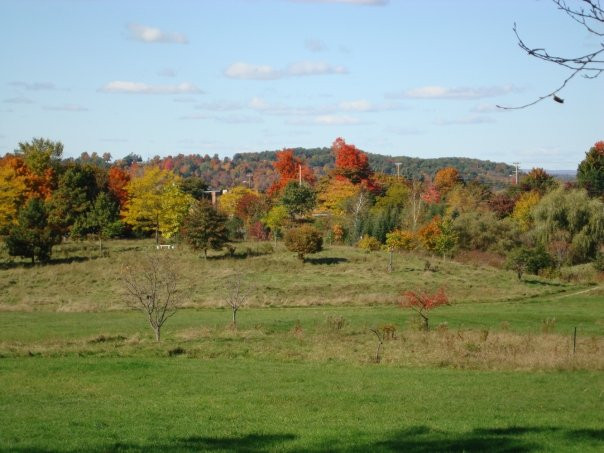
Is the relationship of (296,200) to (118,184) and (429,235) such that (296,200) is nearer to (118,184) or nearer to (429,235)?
(429,235)

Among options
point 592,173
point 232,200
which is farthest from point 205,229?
point 592,173

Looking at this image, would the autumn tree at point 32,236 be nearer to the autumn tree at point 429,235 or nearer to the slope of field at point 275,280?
the slope of field at point 275,280

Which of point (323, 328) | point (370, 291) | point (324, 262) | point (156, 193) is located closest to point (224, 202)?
point (156, 193)

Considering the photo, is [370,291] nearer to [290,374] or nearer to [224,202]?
[290,374]

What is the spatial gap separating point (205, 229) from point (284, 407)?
4261 cm

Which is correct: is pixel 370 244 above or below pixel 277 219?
below

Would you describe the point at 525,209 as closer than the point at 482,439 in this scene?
No

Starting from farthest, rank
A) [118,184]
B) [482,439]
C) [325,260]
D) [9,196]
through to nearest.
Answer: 1. [118,184]
2. [9,196]
3. [325,260]
4. [482,439]

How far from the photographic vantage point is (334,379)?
880 inches

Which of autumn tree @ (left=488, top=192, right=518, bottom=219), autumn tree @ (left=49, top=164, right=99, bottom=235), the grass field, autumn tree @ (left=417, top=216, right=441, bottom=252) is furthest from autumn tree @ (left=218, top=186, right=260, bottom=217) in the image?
the grass field

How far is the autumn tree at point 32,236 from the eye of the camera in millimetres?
59312

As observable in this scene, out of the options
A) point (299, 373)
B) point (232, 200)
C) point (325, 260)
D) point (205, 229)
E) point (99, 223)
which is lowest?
point (299, 373)

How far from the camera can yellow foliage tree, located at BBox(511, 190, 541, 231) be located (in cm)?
8494

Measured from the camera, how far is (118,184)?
281ft
